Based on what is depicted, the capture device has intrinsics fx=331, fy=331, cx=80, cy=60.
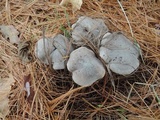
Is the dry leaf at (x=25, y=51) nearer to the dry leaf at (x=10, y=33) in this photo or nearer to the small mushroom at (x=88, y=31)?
the dry leaf at (x=10, y=33)

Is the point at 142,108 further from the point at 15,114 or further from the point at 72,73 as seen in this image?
the point at 15,114

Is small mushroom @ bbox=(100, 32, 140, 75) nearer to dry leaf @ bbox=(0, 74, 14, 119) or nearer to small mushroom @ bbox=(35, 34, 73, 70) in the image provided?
small mushroom @ bbox=(35, 34, 73, 70)

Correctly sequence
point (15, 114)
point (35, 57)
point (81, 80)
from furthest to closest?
1. point (35, 57)
2. point (15, 114)
3. point (81, 80)

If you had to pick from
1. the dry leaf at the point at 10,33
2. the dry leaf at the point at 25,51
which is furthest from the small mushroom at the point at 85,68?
the dry leaf at the point at 10,33

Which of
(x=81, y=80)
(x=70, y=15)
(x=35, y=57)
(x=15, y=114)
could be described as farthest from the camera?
(x=70, y=15)

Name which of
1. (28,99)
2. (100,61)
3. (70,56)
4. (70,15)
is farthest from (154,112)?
(70,15)

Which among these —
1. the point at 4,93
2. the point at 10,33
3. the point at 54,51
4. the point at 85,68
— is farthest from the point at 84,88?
the point at 10,33

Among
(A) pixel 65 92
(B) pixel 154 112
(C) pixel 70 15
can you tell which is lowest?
(B) pixel 154 112
